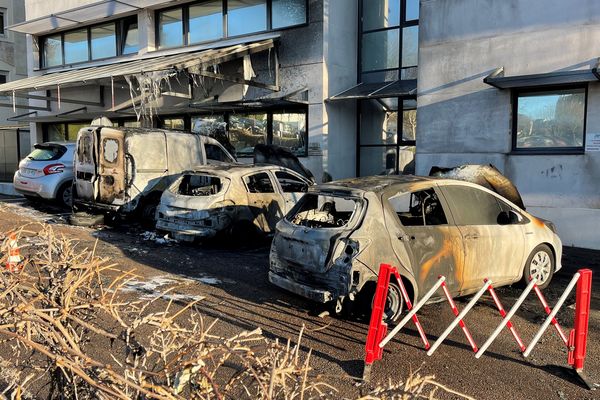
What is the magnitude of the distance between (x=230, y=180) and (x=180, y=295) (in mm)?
3213

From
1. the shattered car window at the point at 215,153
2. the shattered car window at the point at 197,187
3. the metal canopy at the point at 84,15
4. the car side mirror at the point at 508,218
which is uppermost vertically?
the metal canopy at the point at 84,15

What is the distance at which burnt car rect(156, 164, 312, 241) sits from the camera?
363 inches

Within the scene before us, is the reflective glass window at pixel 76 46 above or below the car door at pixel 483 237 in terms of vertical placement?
above

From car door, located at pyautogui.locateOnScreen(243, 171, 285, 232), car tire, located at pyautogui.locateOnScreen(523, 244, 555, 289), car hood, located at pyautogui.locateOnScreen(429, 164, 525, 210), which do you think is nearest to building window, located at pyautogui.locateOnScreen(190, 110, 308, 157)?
car door, located at pyautogui.locateOnScreen(243, 171, 285, 232)

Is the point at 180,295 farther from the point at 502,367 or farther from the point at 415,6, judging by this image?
the point at 415,6

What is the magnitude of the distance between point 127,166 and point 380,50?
25.7 ft

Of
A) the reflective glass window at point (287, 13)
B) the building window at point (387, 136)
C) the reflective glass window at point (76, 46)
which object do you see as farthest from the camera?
the reflective glass window at point (76, 46)

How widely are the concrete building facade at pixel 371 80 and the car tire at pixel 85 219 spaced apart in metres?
3.43

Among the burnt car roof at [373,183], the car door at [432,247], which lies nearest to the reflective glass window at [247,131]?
the burnt car roof at [373,183]

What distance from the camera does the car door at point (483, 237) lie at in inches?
239

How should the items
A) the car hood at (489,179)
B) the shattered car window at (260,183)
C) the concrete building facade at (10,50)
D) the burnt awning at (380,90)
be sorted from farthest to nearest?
the concrete building facade at (10,50), the burnt awning at (380,90), the shattered car window at (260,183), the car hood at (489,179)

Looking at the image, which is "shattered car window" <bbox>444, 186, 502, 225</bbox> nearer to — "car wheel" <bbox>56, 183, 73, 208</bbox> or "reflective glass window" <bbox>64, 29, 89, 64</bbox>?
"car wheel" <bbox>56, 183, 73, 208</bbox>

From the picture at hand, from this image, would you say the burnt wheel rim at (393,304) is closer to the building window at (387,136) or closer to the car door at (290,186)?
the car door at (290,186)

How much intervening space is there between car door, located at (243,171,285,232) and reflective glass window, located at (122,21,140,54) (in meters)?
11.3
